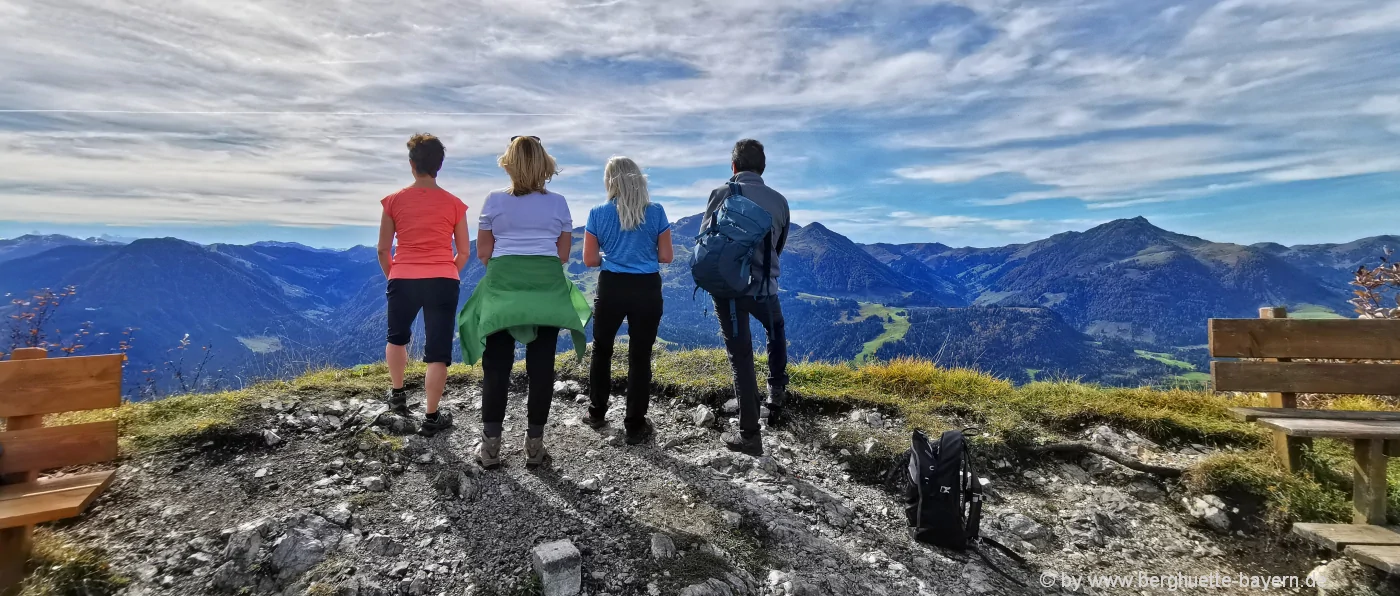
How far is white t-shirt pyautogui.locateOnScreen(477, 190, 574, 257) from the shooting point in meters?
5.05

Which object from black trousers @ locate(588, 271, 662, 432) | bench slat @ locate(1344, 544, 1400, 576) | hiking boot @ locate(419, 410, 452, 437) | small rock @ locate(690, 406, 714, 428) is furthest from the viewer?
small rock @ locate(690, 406, 714, 428)

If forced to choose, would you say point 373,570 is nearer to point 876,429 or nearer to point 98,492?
point 98,492

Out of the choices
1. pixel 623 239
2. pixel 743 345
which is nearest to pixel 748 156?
pixel 623 239

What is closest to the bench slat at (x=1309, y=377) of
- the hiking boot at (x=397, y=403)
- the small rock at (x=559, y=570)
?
the small rock at (x=559, y=570)

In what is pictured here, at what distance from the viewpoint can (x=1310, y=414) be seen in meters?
5.35

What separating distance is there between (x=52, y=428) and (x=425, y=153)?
3389 millimetres

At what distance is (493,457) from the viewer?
5.12 meters

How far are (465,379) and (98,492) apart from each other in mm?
4321

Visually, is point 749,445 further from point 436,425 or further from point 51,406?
point 51,406

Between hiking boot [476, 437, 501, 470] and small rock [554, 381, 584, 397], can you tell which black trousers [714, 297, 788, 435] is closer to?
hiking boot [476, 437, 501, 470]

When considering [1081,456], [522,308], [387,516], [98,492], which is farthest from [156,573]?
[1081,456]

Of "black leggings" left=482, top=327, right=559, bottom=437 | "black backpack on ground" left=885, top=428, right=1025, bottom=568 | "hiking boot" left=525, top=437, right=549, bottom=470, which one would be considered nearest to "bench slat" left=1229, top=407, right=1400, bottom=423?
"black backpack on ground" left=885, top=428, right=1025, bottom=568

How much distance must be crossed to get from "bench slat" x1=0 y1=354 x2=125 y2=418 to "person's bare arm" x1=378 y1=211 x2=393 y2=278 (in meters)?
2.02

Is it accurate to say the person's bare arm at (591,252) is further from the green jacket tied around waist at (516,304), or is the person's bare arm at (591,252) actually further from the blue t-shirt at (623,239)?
the green jacket tied around waist at (516,304)
